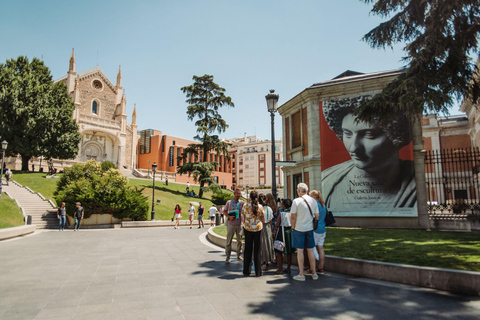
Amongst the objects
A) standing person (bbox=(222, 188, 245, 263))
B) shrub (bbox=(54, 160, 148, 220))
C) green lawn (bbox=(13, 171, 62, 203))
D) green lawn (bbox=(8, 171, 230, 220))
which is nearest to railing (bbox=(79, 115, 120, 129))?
green lawn (bbox=(8, 171, 230, 220))

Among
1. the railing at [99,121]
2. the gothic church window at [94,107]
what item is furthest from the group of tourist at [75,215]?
the gothic church window at [94,107]

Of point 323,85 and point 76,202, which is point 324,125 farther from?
point 76,202

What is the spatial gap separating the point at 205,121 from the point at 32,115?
62.4 ft

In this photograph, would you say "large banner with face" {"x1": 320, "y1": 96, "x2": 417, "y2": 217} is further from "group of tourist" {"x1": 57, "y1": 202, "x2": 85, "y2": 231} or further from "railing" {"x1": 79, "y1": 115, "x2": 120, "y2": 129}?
"railing" {"x1": 79, "y1": 115, "x2": 120, "y2": 129}

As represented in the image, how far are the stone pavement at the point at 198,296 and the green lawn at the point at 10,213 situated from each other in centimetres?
1364

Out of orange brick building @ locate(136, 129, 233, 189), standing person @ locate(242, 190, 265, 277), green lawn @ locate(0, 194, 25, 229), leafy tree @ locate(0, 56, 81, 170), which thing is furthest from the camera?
orange brick building @ locate(136, 129, 233, 189)

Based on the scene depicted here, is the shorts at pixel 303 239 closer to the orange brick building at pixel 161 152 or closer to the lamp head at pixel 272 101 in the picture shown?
the lamp head at pixel 272 101

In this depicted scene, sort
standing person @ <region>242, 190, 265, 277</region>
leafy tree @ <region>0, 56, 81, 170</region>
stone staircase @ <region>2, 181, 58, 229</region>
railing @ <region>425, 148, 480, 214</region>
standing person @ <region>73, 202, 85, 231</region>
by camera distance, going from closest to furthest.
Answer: standing person @ <region>242, 190, 265, 277</region> → railing @ <region>425, 148, 480, 214</region> → standing person @ <region>73, 202, 85, 231</region> → stone staircase @ <region>2, 181, 58, 229</region> → leafy tree @ <region>0, 56, 81, 170</region>

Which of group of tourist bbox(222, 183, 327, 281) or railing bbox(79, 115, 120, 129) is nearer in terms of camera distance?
group of tourist bbox(222, 183, 327, 281)

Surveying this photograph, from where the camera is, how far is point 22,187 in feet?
87.6

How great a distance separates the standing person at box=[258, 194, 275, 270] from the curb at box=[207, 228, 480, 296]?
1167 mm

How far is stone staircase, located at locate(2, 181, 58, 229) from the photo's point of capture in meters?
19.8

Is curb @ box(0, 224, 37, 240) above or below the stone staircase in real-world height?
below

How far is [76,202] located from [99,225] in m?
2.13
